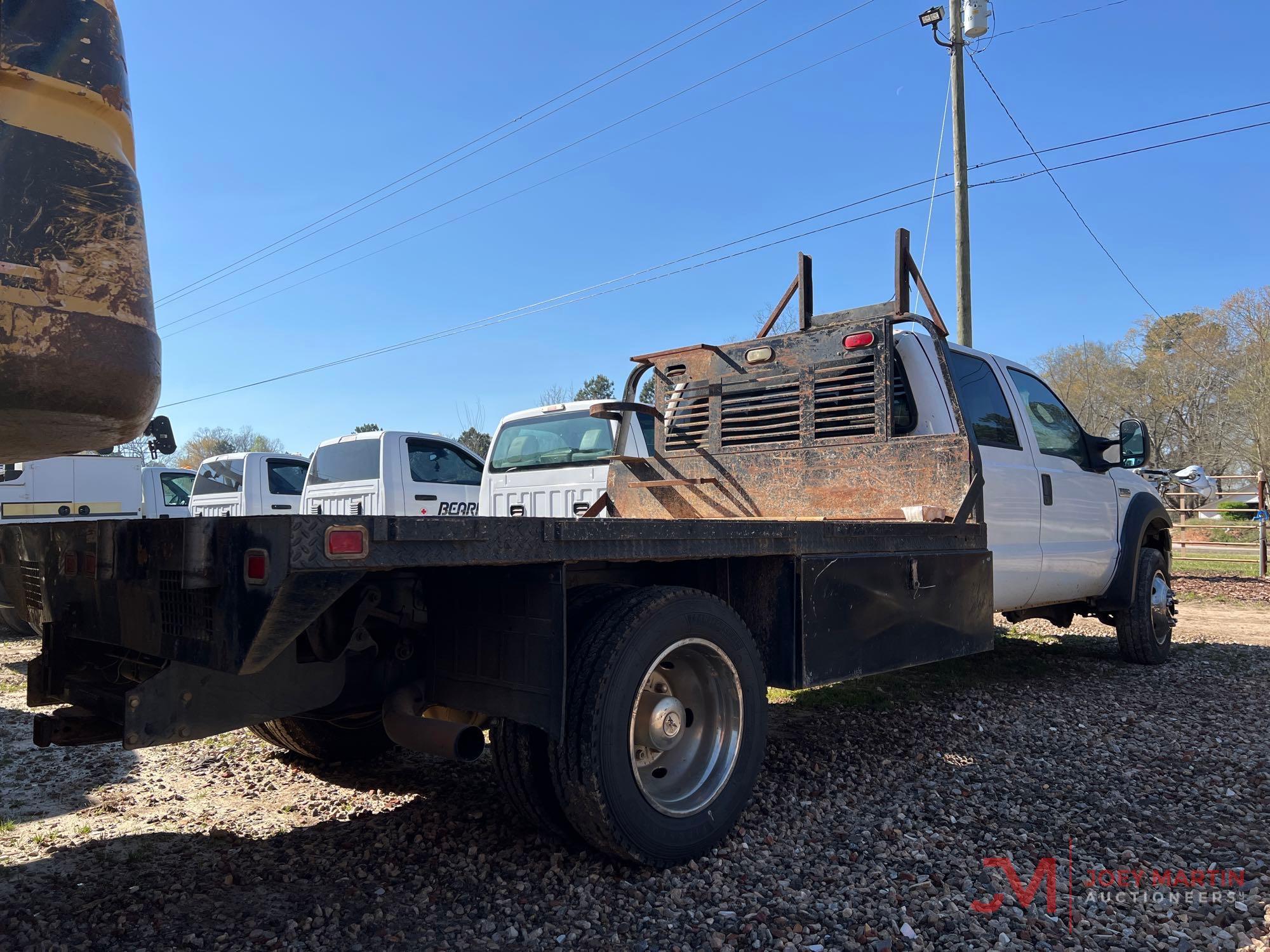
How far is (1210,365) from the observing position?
37.4 metres

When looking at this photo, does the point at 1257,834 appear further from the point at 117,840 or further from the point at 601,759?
the point at 117,840

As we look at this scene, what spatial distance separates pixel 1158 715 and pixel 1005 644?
2892 mm

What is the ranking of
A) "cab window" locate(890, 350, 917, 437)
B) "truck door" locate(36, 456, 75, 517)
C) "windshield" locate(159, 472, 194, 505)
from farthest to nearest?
"windshield" locate(159, 472, 194, 505)
"truck door" locate(36, 456, 75, 517)
"cab window" locate(890, 350, 917, 437)

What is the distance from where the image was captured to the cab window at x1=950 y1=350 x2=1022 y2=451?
17.3 ft

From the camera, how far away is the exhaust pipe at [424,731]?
291 centimetres

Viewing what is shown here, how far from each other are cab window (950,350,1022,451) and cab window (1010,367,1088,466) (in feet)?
1.11

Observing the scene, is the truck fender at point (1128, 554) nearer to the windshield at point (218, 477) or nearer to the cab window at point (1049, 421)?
the cab window at point (1049, 421)

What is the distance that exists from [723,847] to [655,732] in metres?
0.52

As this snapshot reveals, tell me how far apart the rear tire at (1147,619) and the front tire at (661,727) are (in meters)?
4.63

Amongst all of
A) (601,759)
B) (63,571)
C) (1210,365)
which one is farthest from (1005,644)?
(1210,365)

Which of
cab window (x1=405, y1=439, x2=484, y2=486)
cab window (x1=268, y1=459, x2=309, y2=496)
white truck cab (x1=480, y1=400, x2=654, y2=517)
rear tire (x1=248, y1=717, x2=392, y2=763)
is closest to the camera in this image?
rear tire (x1=248, y1=717, x2=392, y2=763)

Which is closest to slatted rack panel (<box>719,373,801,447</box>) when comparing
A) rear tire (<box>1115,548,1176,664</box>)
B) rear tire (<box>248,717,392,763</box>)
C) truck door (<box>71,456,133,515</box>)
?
rear tire (<box>248,717,392,763</box>)

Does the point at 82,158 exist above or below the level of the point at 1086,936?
above

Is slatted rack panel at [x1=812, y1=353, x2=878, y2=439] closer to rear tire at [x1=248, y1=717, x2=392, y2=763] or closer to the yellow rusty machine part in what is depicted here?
rear tire at [x1=248, y1=717, x2=392, y2=763]
